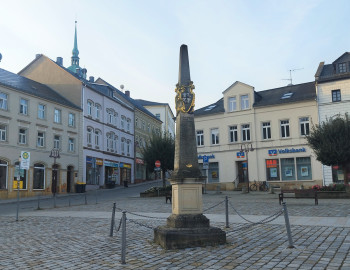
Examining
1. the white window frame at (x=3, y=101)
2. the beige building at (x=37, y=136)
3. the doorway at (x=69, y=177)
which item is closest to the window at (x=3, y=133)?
the beige building at (x=37, y=136)

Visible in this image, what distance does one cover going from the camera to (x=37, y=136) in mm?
35375

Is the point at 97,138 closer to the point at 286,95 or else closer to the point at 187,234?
the point at 286,95

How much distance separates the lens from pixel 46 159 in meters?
36.2

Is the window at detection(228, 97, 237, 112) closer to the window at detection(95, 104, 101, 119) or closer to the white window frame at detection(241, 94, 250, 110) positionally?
the white window frame at detection(241, 94, 250, 110)

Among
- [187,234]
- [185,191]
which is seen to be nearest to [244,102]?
[185,191]

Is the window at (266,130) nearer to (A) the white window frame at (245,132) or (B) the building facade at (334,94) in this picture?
(A) the white window frame at (245,132)

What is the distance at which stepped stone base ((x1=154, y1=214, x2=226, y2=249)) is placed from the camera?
8.23m

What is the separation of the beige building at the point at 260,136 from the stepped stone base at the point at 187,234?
2501 centimetres

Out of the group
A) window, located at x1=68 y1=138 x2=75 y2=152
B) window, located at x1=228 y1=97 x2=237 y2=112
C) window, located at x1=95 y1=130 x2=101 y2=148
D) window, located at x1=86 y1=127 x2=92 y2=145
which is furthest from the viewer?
window, located at x1=95 y1=130 x2=101 y2=148

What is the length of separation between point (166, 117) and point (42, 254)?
72736mm

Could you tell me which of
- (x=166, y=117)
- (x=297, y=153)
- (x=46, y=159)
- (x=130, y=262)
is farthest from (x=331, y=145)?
(x=166, y=117)

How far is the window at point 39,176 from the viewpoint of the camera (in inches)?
1358

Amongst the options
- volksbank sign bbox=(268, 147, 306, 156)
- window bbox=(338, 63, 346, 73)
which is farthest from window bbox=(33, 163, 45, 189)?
window bbox=(338, 63, 346, 73)

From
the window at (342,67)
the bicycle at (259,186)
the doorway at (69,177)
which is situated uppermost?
the window at (342,67)
